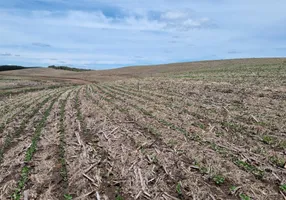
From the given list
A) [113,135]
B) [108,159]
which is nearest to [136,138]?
[113,135]

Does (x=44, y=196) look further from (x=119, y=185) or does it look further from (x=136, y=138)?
(x=136, y=138)

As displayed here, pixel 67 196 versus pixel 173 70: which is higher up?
pixel 67 196

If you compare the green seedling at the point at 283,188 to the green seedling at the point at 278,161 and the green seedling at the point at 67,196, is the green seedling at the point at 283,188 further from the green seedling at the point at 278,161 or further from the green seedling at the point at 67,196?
the green seedling at the point at 67,196

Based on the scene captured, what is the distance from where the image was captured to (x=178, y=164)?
736 cm

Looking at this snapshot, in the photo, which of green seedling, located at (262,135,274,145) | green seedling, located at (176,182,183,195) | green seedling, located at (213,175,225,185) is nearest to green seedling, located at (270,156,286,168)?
green seedling, located at (262,135,274,145)

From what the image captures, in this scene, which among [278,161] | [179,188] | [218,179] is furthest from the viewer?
[278,161]

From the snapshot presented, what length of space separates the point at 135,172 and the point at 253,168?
3259 mm

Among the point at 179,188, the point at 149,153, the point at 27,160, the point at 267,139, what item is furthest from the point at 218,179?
the point at 27,160

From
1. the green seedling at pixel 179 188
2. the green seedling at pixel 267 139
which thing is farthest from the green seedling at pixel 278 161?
the green seedling at pixel 179 188

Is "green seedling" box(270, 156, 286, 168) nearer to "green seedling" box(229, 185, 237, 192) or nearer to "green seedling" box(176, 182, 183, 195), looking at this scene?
"green seedling" box(229, 185, 237, 192)

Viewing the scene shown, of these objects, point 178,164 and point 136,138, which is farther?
point 136,138

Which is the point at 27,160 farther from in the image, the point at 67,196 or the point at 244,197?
the point at 244,197

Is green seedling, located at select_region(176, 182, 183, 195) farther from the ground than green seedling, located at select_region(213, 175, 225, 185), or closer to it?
closer to it

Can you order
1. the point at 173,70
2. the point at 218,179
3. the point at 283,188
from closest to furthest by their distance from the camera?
the point at 283,188 < the point at 218,179 < the point at 173,70
